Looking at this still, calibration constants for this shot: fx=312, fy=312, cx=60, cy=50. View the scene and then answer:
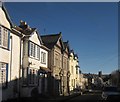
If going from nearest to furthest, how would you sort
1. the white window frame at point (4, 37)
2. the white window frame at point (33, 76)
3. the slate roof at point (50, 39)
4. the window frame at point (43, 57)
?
1. the white window frame at point (4, 37)
2. the white window frame at point (33, 76)
3. the window frame at point (43, 57)
4. the slate roof at point (50, 39)

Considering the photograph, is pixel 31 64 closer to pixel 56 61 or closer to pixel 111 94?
pixel 111 94

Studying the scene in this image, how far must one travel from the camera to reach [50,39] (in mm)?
47000

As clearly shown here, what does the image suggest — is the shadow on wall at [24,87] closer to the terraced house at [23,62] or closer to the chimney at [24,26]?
the terraced house at [23,62]

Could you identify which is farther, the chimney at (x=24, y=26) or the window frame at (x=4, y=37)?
the chimney at (x=24, y=26)

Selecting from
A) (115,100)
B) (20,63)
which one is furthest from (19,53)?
(115,100)

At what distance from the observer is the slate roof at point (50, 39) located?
145 feet

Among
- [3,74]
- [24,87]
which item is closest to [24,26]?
[24,87]

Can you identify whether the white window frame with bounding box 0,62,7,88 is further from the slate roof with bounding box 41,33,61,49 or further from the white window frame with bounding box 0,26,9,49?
the slate roof with bounding box 41,33,61,49

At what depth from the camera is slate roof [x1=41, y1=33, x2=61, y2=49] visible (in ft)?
145

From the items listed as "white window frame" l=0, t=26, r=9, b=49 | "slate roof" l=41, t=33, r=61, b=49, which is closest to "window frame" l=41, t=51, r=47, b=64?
"slate roof" l=41, t=33, r=61, b=49

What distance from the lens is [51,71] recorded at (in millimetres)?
40938

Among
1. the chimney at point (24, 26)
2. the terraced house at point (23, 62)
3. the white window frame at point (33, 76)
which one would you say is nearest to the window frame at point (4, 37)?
the terraced house at point (23, 62)

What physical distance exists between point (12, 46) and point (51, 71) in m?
15.0

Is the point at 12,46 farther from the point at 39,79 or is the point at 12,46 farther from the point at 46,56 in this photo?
the point at 46,56
